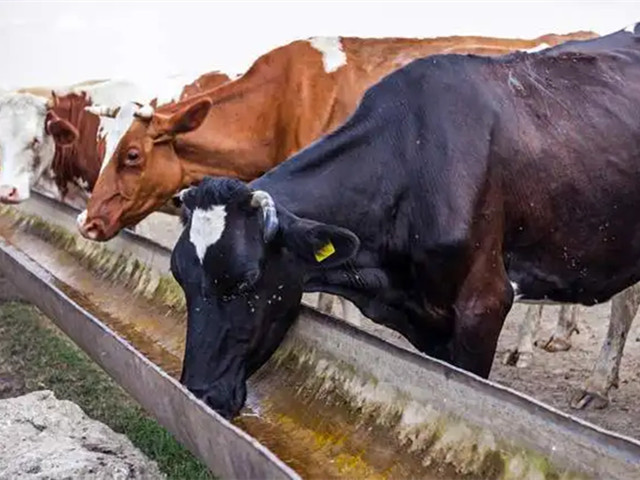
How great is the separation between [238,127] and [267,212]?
96.6 inches

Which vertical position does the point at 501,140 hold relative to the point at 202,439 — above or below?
above

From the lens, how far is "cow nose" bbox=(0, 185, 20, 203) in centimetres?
782

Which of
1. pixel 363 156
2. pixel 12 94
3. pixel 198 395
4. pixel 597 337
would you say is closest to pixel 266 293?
pixel 198 395

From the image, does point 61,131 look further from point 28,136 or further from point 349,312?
point 349,312

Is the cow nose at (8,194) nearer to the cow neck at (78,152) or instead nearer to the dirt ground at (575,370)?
the cow neck at (78,152)

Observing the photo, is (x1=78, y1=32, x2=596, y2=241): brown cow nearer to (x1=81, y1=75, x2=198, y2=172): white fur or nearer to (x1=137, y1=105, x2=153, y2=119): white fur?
(x1=137, y1=105, x2=153, y2=119): white fur

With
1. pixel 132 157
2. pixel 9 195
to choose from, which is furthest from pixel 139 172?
pixel 9 195

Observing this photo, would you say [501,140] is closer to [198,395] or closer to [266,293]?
[266,293]

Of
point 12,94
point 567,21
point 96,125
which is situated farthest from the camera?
point 567,21

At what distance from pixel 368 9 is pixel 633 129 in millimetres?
14378

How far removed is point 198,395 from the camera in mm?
3650

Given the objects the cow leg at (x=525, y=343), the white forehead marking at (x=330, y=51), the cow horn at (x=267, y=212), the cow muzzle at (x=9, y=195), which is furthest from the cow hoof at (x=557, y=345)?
the cow muzzle at (x=9, y=195)

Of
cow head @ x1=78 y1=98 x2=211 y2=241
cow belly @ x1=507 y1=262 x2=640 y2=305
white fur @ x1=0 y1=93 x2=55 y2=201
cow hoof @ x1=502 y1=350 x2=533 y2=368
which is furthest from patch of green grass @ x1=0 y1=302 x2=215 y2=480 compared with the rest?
cow hoof @ x1=502 y1=350 x2=533 y2=368

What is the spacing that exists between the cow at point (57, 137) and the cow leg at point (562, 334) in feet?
11.4
